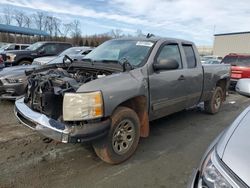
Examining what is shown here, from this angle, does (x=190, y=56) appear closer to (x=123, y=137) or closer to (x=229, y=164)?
(x=123, y=137)

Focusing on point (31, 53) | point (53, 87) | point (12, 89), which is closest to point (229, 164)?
point (53, 87)

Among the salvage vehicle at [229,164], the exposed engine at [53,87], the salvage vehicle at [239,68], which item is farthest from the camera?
the salvage vehicle at [239,68]

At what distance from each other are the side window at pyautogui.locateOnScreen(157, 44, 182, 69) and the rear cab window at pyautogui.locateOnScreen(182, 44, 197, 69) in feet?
1.09

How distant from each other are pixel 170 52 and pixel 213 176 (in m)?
3.45

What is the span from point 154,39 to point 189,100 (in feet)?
4.96

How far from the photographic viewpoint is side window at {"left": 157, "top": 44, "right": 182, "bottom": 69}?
464cm

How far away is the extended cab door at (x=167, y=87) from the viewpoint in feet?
14.1

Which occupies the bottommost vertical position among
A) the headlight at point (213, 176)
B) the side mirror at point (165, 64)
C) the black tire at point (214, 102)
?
the black tire at point (214, 102)

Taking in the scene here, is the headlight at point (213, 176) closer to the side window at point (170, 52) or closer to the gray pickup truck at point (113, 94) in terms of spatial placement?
the gray pickup truck at point (113, 94)

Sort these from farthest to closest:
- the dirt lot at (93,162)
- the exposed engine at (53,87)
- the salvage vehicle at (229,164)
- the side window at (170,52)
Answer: the side window at (170,52) < the exposed engine at (53,87) < the dirt lot at (93,162) < the salvage vehicle at (229,164)

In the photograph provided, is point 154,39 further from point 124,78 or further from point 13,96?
point 13,96

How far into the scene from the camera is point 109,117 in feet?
11.4

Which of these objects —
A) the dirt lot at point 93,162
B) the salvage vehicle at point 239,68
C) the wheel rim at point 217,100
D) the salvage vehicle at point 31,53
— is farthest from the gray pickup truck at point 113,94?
the salvage vehicle at point 31,53

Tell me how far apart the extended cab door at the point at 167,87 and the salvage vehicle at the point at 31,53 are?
959 cm
